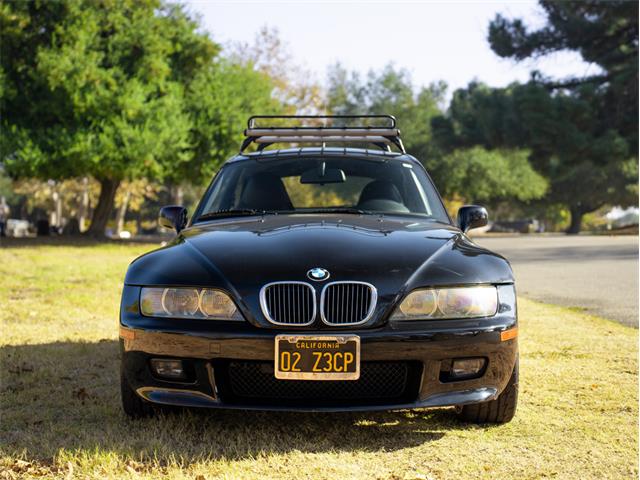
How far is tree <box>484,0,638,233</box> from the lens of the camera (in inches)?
1030

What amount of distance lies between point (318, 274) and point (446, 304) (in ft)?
2.03

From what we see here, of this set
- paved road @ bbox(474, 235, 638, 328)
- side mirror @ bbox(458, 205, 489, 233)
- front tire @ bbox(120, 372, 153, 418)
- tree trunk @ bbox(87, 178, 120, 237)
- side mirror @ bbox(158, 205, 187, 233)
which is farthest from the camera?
tree trunk @ bbox(87, 178, 120, 237)

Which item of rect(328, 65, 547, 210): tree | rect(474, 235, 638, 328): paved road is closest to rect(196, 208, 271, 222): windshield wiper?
rect(474, 235, 638, 328): paved road

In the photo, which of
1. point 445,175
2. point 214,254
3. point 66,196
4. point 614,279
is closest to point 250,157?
point 214,254

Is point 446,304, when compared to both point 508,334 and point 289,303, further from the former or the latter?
point 289,303

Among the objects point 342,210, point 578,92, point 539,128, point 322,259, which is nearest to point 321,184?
point 342,210

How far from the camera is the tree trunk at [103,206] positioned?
30297mm

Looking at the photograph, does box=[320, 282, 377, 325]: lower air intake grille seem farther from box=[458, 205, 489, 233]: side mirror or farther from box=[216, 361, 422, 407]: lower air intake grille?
box=[458, 205, 489, 233]: side mirror

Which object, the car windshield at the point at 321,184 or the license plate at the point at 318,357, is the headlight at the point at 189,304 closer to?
the license plate at the point at 318,357

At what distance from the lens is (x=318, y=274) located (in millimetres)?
3598

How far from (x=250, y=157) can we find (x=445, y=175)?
48.4m

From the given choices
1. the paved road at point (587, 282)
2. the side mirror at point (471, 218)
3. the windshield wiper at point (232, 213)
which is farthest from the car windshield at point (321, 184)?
the paved road at point (587, 282)

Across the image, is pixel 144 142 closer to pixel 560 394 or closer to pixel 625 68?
pixel 625 68

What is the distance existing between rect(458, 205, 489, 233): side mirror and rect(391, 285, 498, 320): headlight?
1362 mm
